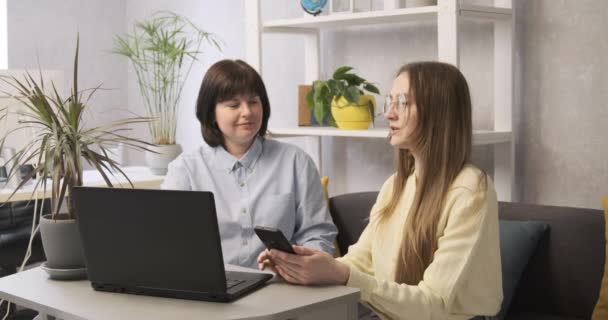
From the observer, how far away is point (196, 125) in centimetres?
473

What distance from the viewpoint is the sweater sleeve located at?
6.04 ft

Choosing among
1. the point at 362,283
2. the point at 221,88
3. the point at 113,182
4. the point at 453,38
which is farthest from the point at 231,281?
the point at 113,182

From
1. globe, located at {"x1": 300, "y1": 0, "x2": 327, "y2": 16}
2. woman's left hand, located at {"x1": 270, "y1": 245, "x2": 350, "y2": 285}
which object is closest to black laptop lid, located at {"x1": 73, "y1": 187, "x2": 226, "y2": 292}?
woman's left hand, located at {"x1": 270, "y1": 245, "x2": 350, "y2": 285}

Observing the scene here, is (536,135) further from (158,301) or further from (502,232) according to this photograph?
(158,301)

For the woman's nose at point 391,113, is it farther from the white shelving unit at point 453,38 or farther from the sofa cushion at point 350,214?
the sofa cushion at point 350,214

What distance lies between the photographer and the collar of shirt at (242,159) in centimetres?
262

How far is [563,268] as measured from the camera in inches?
102

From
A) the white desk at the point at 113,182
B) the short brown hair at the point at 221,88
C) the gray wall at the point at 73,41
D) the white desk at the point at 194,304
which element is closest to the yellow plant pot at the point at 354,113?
the short brown hair at the point at 221,88

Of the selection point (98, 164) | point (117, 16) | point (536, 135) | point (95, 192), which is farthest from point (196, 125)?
point (95, 192)

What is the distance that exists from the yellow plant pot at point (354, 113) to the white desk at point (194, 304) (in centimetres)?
146

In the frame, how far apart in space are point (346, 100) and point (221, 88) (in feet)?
2.64

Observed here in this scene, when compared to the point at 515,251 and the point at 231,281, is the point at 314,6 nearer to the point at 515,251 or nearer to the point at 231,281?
the point at 515,251

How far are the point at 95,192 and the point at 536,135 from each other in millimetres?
1788

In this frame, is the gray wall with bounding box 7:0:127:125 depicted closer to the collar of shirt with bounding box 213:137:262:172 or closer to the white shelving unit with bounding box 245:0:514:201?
the white shelving unit with bounding box 245:0:514:201
